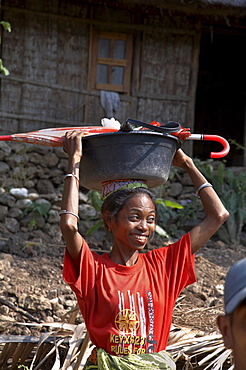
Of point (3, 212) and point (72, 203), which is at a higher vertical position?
point (72, 203)

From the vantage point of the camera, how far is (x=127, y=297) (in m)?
2.06

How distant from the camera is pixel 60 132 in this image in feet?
7.41

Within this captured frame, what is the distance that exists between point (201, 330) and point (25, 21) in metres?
5.20

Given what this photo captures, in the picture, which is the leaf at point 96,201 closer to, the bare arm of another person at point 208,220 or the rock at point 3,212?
the rock at point 3,212

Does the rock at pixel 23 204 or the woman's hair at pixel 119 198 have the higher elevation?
the woman's hair at pixel 119 198

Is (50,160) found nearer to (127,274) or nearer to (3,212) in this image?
(3,212)

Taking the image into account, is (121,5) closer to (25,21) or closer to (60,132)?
(25,21)

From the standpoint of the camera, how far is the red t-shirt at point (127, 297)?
6.66ft

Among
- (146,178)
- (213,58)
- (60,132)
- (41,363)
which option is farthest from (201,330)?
(213,58)

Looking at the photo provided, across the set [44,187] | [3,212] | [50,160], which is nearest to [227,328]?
[3,212]

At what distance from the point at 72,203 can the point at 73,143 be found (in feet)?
0.84

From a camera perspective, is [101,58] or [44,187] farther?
[101,58]

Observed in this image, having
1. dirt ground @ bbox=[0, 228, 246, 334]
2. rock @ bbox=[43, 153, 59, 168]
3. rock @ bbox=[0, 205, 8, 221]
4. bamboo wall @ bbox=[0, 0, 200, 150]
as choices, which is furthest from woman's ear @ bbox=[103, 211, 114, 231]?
bamboo wall @ bbox=[0, 0, 200, 150]

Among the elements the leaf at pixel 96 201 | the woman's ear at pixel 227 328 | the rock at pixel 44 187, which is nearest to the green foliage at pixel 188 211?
the leaf at pixel 96 201
